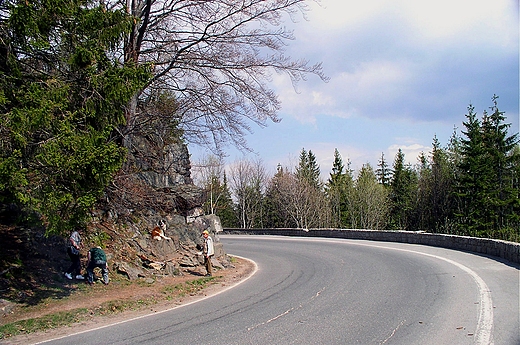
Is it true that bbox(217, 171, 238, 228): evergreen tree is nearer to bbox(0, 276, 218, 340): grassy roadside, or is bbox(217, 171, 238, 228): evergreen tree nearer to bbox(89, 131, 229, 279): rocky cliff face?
bbox(89, 131, 229, 279): rocky cliff face

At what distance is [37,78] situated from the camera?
32.1ft

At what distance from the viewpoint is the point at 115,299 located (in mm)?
10695

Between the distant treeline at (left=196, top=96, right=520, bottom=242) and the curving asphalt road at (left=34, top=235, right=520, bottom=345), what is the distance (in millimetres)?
33507

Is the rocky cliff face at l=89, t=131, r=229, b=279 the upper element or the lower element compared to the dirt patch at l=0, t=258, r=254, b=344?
upper

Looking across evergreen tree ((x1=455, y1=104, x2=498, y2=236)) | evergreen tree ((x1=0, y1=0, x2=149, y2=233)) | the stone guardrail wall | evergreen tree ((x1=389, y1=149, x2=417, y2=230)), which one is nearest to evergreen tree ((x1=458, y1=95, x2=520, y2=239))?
evergreen tree ((x1=455, y1=104, x2=498, y2=236))

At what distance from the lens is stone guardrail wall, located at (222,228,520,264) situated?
15.1m

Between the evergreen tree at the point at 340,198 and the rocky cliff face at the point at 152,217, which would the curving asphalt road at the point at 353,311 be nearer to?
the rocky cliff face at the point at 152,217

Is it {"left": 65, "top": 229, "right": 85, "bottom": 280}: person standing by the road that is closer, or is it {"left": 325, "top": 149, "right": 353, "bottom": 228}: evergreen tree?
{"left": 65, "top": 229, "right": 85, "bottom": 280}: person standing by the road

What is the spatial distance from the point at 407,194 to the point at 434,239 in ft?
157

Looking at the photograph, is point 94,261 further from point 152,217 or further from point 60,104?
point 152,217

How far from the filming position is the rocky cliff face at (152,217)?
14.1 m

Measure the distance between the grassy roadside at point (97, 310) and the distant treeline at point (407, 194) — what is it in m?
32.8

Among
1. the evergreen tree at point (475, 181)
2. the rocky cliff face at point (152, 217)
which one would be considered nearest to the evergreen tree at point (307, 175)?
the evergreen tree at point (475, 181)

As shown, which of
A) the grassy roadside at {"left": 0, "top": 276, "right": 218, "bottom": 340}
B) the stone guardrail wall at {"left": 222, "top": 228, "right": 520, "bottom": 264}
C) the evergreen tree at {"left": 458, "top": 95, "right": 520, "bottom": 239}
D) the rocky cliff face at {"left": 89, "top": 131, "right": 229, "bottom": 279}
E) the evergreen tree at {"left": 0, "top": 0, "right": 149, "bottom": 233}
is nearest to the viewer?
the grassy roadside at {"left": 0, "top": 276, "right": 218, "bottom": 340}
